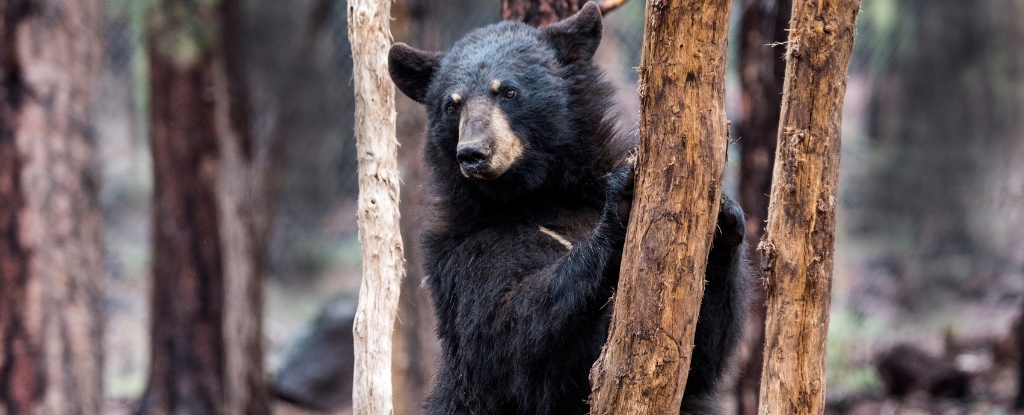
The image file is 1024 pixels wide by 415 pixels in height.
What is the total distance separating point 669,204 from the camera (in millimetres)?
2625

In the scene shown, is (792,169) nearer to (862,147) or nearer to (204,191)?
(204,191)

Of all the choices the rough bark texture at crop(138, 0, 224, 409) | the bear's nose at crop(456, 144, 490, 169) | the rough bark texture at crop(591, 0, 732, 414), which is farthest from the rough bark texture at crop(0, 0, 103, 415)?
the rough bark texture at crop(591, 0, 732, 414)

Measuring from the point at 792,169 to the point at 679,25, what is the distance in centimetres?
58

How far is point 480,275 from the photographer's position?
3570mm

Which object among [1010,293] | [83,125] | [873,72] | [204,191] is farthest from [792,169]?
[1010,293]

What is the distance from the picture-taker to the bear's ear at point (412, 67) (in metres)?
4.18

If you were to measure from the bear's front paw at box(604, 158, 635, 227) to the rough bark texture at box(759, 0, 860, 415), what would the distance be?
0.44m

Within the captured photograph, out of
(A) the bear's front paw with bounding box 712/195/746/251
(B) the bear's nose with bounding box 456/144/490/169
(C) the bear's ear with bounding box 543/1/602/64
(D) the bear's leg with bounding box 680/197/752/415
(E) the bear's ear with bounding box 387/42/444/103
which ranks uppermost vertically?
(C) the bear's ear with bounding box 543/1/602/64

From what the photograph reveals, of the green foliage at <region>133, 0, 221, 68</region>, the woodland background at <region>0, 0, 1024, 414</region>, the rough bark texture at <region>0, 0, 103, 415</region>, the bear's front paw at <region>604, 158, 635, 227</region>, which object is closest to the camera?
the bear's front paw at <region>604, 158, 635, 227</region>

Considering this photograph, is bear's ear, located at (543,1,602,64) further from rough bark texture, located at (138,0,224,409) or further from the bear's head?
rough bark texture, located at (138,0,224,409)

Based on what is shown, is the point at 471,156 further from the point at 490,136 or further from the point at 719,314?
the point at 719,314

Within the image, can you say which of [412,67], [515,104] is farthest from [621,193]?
[412,67]

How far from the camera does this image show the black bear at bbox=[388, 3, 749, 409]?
128 inches

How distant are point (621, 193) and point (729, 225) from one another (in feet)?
1.28
